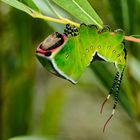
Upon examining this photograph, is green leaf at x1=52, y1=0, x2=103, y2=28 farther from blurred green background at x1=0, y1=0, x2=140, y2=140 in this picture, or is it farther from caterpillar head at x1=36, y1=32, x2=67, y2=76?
blurred green background at x1=0, y1=0, x2=140, y2=140

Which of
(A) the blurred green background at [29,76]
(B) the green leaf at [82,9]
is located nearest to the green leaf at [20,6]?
(B) the green leaf at [82,9]

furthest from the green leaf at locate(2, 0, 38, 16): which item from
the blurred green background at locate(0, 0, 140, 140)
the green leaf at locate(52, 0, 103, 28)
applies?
the blurred green background at locate(0, 0, 140, 140)

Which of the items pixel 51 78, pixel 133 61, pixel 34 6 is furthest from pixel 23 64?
pixel 51 78

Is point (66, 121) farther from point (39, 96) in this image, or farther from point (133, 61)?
point (133, 61)

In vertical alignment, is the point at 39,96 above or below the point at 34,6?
below

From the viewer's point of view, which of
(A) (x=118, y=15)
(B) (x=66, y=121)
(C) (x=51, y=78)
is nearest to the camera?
(A) (x=118, y=15)

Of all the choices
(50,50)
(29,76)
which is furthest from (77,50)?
(29,76)

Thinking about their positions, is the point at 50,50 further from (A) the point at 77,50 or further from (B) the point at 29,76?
(B) the point at 29,76

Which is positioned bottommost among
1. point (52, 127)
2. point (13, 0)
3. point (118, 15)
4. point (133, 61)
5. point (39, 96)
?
point (39, 96)
